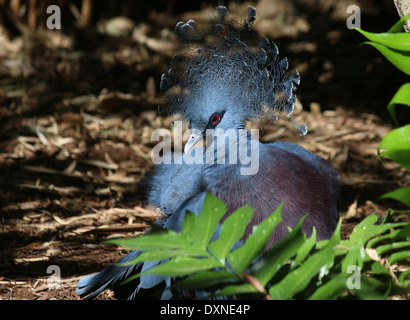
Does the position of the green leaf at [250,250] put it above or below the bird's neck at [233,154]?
below

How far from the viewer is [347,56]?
16.4 ft

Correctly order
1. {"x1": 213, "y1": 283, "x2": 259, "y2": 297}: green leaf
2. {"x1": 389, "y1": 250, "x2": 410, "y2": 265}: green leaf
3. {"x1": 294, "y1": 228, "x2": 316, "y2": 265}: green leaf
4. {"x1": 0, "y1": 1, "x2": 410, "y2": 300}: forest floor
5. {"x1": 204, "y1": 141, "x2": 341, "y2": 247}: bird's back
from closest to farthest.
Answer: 1. {"x1": 213, "y1": 283, "x2": 259, "y2": 297}: green leaf
2. {"x1": 294, "y1": 228, "x2": 316, "y2": 265}: green leaf
3. {"x1": 389, "y1": 250, "x2": 410, "y2": 265}: green leaf
4. {"x1": 204, "y1": 141, "x2": 341, "y2": 247}: bird's back
5. {"x1": 0, "y1": 1, "x2": 410, "y2": 300}: forest floor

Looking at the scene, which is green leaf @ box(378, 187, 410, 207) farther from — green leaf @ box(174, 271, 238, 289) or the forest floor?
green leaf @ box(174, 271, 238, 289)

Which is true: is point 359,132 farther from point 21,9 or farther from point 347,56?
point 21,9

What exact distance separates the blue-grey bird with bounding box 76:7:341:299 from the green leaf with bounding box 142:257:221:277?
22.7 inches

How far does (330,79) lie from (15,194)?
10.3 feet

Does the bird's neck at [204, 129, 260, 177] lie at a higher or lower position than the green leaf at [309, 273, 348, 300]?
higher

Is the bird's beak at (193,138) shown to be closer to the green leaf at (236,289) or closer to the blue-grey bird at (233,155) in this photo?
the blue-grey bird at (233,155)

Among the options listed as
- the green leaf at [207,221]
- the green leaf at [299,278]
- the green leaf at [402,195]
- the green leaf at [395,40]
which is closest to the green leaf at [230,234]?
the green leaf at [207,221]

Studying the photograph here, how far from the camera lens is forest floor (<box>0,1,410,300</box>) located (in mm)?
2676

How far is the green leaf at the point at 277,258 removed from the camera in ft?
4.73

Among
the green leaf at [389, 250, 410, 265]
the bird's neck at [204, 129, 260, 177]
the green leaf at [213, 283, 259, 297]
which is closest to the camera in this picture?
the green leaf at [213, 283, 259, 297]

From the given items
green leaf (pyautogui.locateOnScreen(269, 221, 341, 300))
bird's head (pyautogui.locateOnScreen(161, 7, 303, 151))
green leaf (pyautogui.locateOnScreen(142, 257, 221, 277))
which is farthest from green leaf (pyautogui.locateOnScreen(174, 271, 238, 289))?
bird's head (pyautogui.locateOnScreen(161, 7, 303, 151))

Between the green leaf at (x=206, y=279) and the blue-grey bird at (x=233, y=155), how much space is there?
582 millimetres
